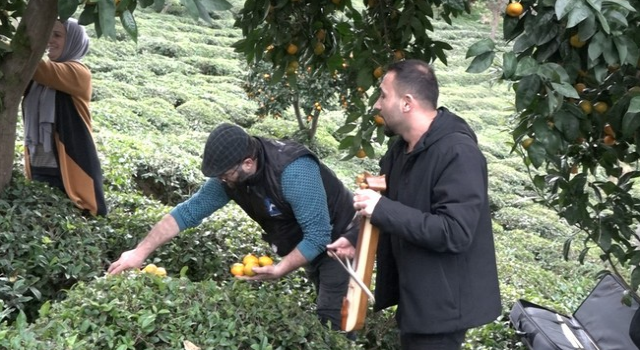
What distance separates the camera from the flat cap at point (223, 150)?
312 cm

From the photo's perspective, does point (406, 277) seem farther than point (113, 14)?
Yes

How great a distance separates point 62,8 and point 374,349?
237cm

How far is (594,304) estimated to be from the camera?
4914mm

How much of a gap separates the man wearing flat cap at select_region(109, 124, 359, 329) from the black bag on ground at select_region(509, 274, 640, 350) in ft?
4.95

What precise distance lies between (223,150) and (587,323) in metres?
2.85

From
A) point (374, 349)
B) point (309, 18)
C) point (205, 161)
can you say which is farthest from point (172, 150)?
point (205, 161)

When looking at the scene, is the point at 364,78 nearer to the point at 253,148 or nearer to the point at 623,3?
the point at 253,148

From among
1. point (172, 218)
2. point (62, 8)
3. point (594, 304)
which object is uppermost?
point (62, 8)

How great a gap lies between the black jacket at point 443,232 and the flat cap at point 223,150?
626 mm

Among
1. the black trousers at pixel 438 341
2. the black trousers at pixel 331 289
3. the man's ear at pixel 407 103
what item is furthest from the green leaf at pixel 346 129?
the black trousers at pixel 438 341

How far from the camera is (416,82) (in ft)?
9.25

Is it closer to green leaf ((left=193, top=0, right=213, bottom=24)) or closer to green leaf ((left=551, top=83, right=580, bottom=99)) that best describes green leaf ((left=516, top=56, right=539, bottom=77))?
green leaf ((left=551, top=83, right=580, bottom=99))

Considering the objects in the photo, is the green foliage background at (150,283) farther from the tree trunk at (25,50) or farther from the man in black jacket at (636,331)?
the man in black jacket at (636,331)

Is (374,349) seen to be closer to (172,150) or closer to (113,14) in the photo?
(113,14)
